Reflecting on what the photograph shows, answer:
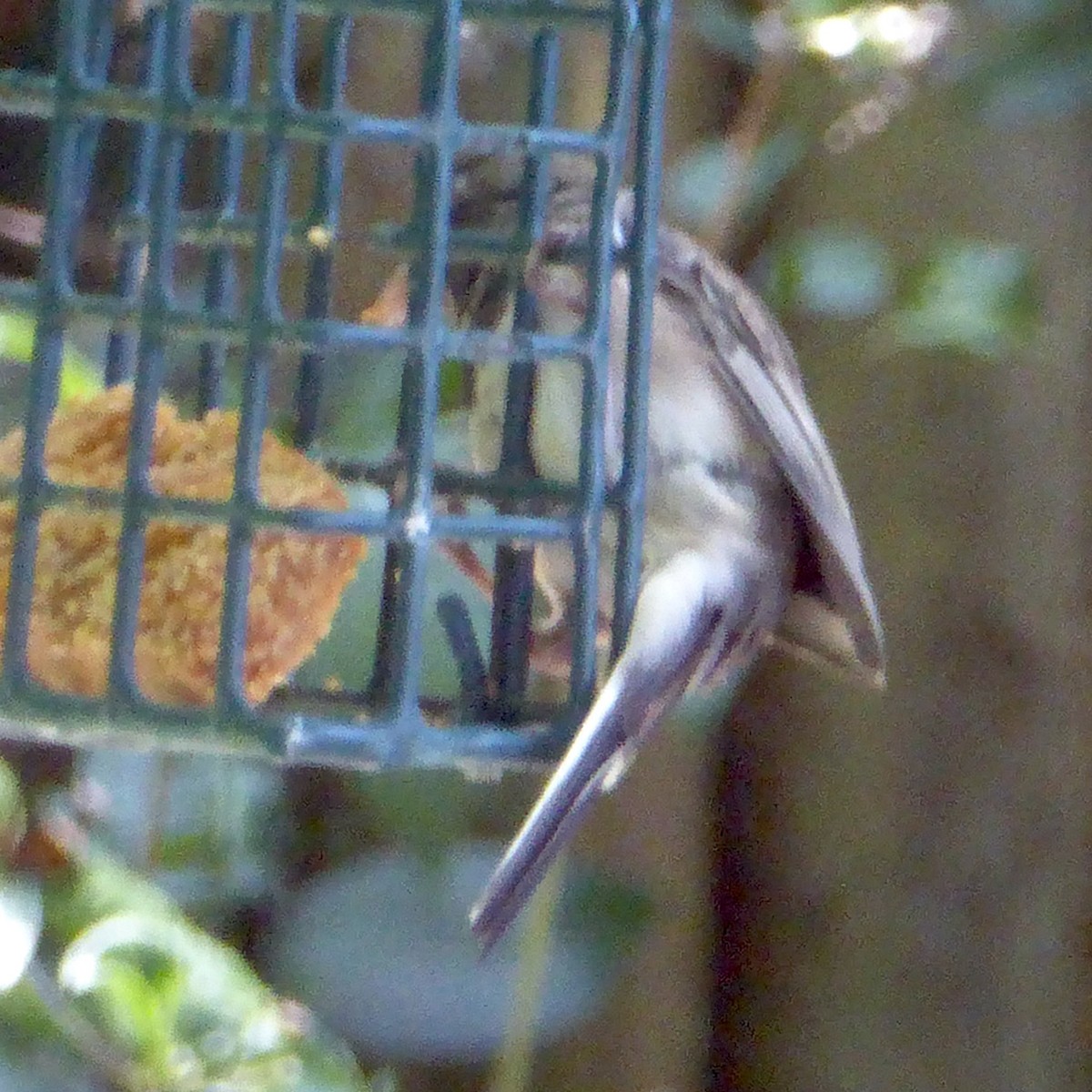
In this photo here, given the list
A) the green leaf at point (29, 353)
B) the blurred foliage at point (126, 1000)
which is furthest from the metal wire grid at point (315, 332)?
the blurred foliage at point (126, 1000)

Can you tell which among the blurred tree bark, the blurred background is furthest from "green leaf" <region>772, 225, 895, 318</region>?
the blurred tree bark

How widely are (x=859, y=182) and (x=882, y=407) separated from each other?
0.87ft

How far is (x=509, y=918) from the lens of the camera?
37.3 inches

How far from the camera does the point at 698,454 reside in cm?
136

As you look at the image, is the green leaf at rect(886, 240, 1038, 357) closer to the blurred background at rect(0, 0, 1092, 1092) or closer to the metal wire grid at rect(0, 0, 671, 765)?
the blurred background at rect(0, 0, 1092, 1092)

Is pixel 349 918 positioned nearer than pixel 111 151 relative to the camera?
Yes

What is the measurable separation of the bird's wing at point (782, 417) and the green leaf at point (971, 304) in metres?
0.26

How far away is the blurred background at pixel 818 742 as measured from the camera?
1.68 m

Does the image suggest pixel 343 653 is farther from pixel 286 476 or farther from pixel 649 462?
pixel 286 476

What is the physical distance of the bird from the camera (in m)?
1.16

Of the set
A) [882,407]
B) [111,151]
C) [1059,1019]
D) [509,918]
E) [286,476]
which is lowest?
[1059,1019]

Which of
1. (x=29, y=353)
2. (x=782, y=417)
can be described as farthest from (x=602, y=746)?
(x=29, y=353)

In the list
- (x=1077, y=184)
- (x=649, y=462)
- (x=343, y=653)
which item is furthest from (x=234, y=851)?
(x=1077, y=184)

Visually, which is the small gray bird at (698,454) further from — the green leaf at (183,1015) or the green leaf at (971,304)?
the green leaf at (183,1015)
